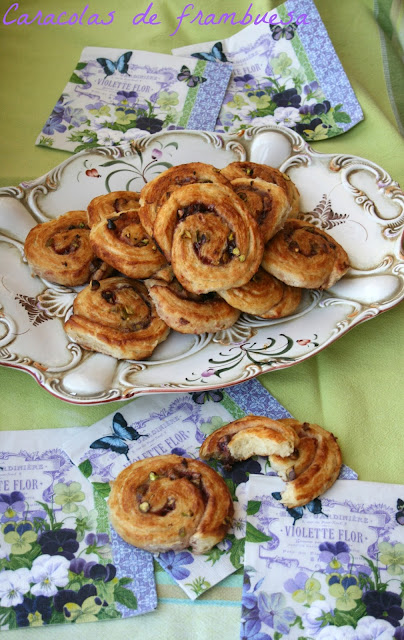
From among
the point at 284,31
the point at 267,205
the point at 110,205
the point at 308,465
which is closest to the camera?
the point at 308,465

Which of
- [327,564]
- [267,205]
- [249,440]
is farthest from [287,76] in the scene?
[327,564]

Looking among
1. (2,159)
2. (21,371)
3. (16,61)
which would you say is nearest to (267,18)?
(16,61)

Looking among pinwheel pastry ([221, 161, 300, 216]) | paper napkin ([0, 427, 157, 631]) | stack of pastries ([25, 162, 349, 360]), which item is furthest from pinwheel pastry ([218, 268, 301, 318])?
paper napkin ([0, 427, 157, 631])

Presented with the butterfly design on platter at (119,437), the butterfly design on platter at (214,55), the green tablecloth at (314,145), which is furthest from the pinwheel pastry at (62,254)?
the butterfly design on platter at (214,55)

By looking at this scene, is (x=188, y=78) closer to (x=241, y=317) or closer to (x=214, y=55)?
(x=214, y=55)

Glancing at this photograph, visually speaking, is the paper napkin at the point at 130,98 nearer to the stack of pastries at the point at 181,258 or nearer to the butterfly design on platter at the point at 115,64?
the butterfly design on platter at the point at 115,64

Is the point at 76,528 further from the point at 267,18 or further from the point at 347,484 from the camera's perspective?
the point at 267,18
